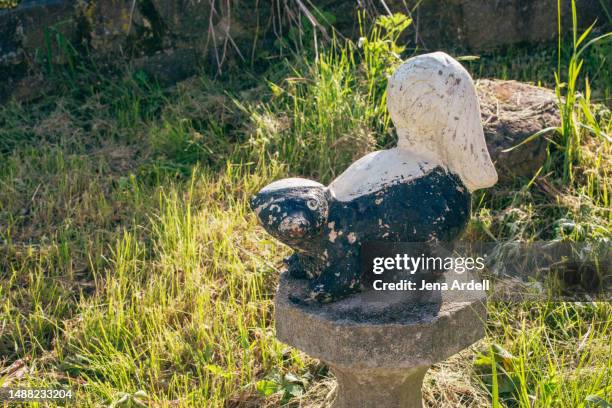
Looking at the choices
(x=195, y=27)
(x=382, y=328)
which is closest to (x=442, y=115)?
(x=382, y=328)

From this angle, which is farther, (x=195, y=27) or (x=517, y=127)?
(x=195, y=27)

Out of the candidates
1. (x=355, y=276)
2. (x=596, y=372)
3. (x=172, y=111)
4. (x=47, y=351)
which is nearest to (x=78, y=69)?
(x=172, y=111)

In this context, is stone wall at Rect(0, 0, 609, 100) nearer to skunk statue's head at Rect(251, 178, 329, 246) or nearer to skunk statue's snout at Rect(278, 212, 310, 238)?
skunk statue's head at Rect(251, 178, 329, 246)

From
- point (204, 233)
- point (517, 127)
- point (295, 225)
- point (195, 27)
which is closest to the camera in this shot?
point (295, 225)

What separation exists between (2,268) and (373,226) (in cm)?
222

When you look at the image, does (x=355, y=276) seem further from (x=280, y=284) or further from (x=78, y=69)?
(x=78, y=69)

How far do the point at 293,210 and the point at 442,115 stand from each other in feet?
1.79

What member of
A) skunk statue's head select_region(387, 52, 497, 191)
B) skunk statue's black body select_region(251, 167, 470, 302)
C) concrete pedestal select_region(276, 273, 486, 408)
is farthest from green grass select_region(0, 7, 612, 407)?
skunk statue's head select_region(387, 52, 497, 191)

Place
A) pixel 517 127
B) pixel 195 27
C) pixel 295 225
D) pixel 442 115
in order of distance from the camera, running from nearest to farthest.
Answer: pixel 295 225
pixel 442 115
pixel 517 127
pixel 195 27

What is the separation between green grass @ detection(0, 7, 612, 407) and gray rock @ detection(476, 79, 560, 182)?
90mm

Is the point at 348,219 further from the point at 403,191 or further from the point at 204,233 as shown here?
the point at 204,233

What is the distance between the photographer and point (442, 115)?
2.62m

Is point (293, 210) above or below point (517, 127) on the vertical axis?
above

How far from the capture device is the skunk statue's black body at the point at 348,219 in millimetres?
2553
